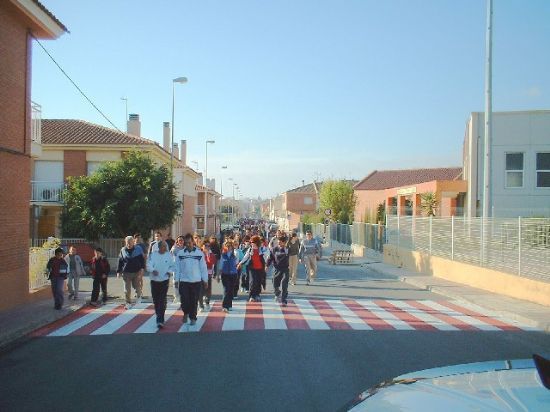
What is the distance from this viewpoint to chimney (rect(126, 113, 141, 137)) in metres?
44.8

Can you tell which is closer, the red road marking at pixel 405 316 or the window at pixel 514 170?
the red road marking at pixel 405 316

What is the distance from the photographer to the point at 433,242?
23391mm

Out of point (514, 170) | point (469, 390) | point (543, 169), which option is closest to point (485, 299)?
point (469, 390)

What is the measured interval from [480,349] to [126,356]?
5.48 metres

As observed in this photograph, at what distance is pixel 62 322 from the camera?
12266 mm

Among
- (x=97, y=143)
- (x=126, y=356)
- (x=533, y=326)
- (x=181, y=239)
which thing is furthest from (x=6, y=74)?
(x=97, y=143)

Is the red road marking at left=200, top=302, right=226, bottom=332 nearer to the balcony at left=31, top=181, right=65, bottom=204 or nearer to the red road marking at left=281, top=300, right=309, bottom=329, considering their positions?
the red road marking at left=281, top=300, right=309, bottom=329

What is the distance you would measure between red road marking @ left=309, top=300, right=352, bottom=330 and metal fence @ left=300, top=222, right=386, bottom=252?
1584 centimetres

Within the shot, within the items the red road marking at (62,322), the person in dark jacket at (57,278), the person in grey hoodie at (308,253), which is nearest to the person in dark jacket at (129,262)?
the red road marking at (62,322)

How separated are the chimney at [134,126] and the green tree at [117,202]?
14.8 m

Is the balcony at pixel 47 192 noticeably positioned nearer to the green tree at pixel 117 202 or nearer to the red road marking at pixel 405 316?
the green tree at pixel 117 202

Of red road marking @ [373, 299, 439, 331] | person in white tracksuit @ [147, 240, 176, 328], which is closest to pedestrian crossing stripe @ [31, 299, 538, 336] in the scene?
red road marking @ [373, 299, 439, 331]

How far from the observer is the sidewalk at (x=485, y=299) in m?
12.1

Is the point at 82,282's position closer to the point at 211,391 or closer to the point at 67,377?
the point at 67,377
